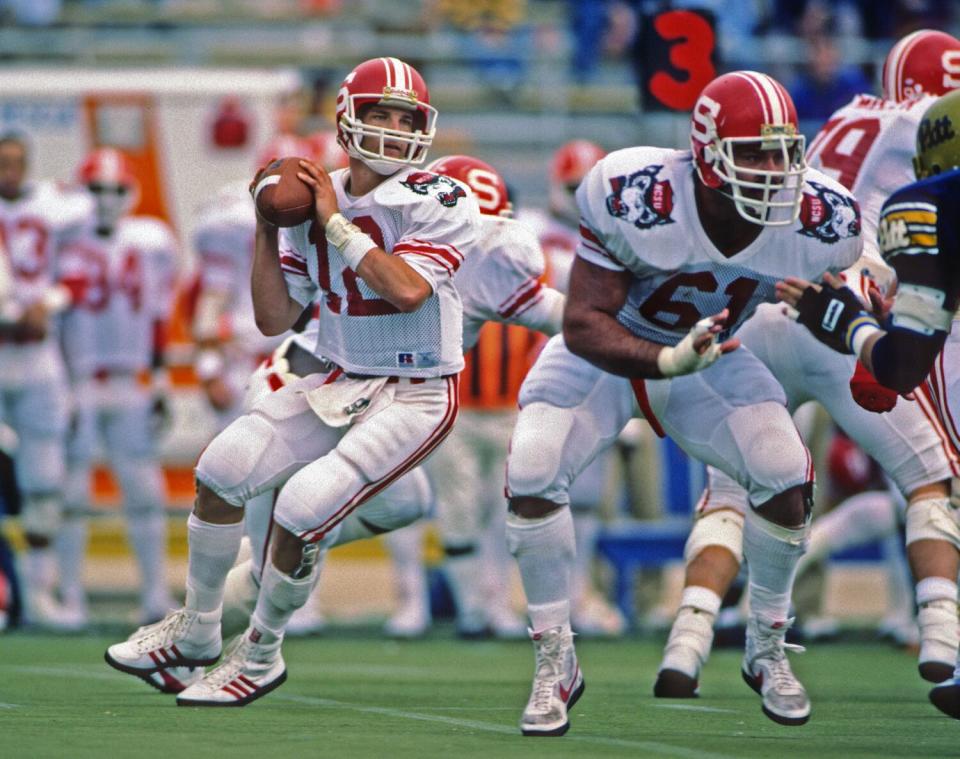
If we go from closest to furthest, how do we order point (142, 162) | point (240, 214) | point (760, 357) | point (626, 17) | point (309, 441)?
point (309, 441) < point (760, 357) < point (240, 214) < point (142, 162) < point (626, 17)

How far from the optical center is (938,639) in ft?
17.3

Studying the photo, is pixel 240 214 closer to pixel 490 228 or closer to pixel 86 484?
pixel 86 484

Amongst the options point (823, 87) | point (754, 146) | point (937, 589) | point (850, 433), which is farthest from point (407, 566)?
point (823, 87)

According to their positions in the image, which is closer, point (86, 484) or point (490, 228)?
point (490, 228)

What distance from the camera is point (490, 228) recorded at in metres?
5.85

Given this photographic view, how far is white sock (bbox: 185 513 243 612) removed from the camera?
16.2 feet

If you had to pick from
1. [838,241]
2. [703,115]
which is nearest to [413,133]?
[703,115]

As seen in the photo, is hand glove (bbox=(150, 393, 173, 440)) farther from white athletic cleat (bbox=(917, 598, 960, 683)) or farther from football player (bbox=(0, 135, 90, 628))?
white athletic cleat (bbox=(917, 598, 960, 683))

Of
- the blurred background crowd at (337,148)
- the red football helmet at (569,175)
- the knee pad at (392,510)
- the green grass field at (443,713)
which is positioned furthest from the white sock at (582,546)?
the knee pad at (392,510)

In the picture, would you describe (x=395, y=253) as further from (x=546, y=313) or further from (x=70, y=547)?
(x=70, y=547)

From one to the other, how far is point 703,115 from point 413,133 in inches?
32.1

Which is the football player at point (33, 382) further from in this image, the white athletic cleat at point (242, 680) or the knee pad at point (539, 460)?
the knee pad at point (539, 460)

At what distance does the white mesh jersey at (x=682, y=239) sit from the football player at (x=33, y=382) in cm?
469

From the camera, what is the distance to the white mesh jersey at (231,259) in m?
9.00
